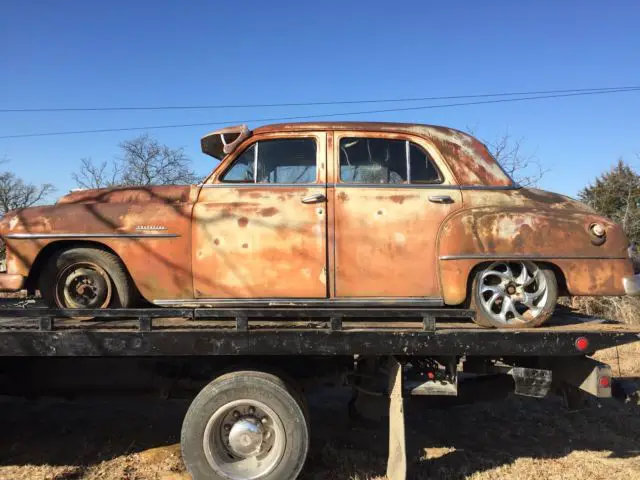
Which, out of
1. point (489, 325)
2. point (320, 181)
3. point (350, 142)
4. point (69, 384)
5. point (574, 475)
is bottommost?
point (574, 475)

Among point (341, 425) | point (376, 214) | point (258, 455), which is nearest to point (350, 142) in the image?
point (376, 214)

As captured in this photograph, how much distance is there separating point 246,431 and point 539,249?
2.46m

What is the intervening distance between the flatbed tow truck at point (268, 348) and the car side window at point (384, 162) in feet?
3.44

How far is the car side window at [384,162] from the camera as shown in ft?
12.0

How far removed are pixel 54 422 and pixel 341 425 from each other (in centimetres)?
290

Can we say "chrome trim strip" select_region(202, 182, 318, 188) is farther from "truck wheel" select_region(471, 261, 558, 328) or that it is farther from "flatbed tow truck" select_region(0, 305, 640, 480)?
"truck wheel" select_region(471, 261, 558, 328)

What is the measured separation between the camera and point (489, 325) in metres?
3.39

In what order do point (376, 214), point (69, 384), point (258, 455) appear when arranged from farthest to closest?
point (69, 384) → point (376, 214) → point (258, 455)

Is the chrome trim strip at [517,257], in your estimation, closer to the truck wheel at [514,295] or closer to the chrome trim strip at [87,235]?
the truck wheel at [514,295]

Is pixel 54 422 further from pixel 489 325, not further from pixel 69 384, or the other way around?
pixel 489 325

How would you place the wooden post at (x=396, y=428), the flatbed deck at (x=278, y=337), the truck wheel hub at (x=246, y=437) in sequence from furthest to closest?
the wooden post at (x=396, y=428) → the truck wheel hub at (x=246, y=437) → the flatbed deck at (x=278, y=337)

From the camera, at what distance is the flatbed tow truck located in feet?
10.3

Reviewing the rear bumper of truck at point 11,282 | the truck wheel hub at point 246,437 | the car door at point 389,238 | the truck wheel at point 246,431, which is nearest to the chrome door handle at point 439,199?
the car door at point 389,238

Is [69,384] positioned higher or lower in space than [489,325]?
lower
